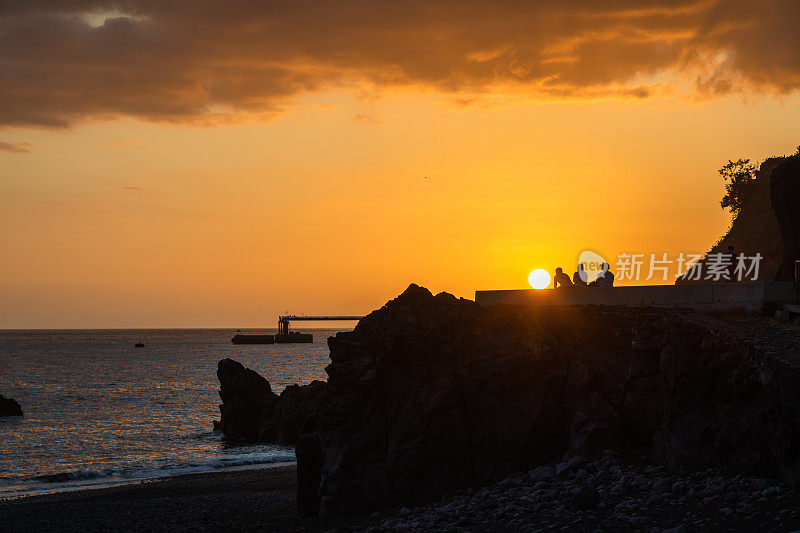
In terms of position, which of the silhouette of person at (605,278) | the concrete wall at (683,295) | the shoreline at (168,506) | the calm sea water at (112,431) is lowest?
the calm sea water at (112,431)

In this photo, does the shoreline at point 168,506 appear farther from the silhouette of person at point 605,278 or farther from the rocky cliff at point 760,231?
the rocky cliff at point 760,231

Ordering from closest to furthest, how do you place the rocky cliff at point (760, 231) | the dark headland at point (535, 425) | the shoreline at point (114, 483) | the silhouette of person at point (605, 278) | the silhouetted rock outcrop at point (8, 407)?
the dark headland at point (535, 425)
the silhouette of person at point (605, 278)
the shoreline at point (114, 483)
the rocky cliff at point (760, 231)
the silhouetted rock outcrop at point (8, 407)

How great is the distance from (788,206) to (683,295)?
351 inches

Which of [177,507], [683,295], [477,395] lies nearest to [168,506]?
[177,507]

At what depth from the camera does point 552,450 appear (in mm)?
22453

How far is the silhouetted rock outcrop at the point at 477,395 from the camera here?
22.0m

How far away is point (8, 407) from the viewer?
227 feet

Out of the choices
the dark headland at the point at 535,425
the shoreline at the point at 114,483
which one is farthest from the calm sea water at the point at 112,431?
the dark headland at the point at 535,425

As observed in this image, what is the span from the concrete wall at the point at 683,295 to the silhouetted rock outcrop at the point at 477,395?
122cm

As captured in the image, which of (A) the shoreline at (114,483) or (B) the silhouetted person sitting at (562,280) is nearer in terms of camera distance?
(B) the silhouetted person sitting at (562,280)

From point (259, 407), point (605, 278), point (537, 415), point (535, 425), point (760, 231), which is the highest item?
point (760, 231)

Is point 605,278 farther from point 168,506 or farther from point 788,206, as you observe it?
point 168,506

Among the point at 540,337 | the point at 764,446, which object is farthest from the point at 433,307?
the point at 764,446

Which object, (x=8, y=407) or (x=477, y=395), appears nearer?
(x=477, y=395)
